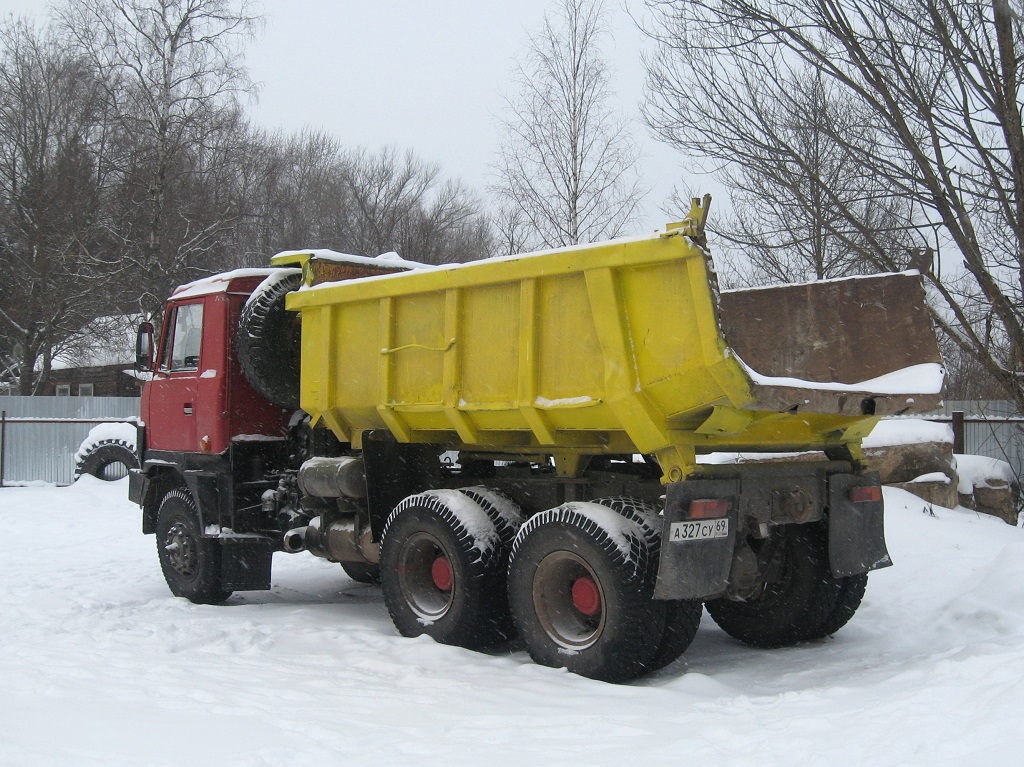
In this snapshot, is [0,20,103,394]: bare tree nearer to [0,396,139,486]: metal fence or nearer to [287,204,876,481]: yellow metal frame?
[0,396,139,486]: metal fence

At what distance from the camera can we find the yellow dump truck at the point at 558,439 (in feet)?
17.9

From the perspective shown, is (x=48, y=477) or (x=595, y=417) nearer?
(x=595, y=417)

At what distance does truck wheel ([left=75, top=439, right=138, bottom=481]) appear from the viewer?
17.8 meters

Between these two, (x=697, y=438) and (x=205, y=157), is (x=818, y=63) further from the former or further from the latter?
(x=205, y=157)

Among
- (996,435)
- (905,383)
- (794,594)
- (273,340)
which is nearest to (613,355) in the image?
(905,383)

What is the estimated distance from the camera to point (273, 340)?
811cm

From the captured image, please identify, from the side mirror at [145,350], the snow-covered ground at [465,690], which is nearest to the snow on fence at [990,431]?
the snow-covered ground at [465,690]

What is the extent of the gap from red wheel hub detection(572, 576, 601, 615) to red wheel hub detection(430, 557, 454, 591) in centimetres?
112

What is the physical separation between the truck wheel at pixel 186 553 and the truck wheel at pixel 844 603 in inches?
186

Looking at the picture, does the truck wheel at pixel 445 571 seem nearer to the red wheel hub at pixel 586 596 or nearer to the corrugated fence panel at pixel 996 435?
the red wheel hub at pixel 586 596

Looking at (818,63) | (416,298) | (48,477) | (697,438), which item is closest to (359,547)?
(416,298)

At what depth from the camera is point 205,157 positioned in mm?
27453

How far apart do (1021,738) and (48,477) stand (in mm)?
19484

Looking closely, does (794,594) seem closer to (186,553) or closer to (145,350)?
(186,553)
